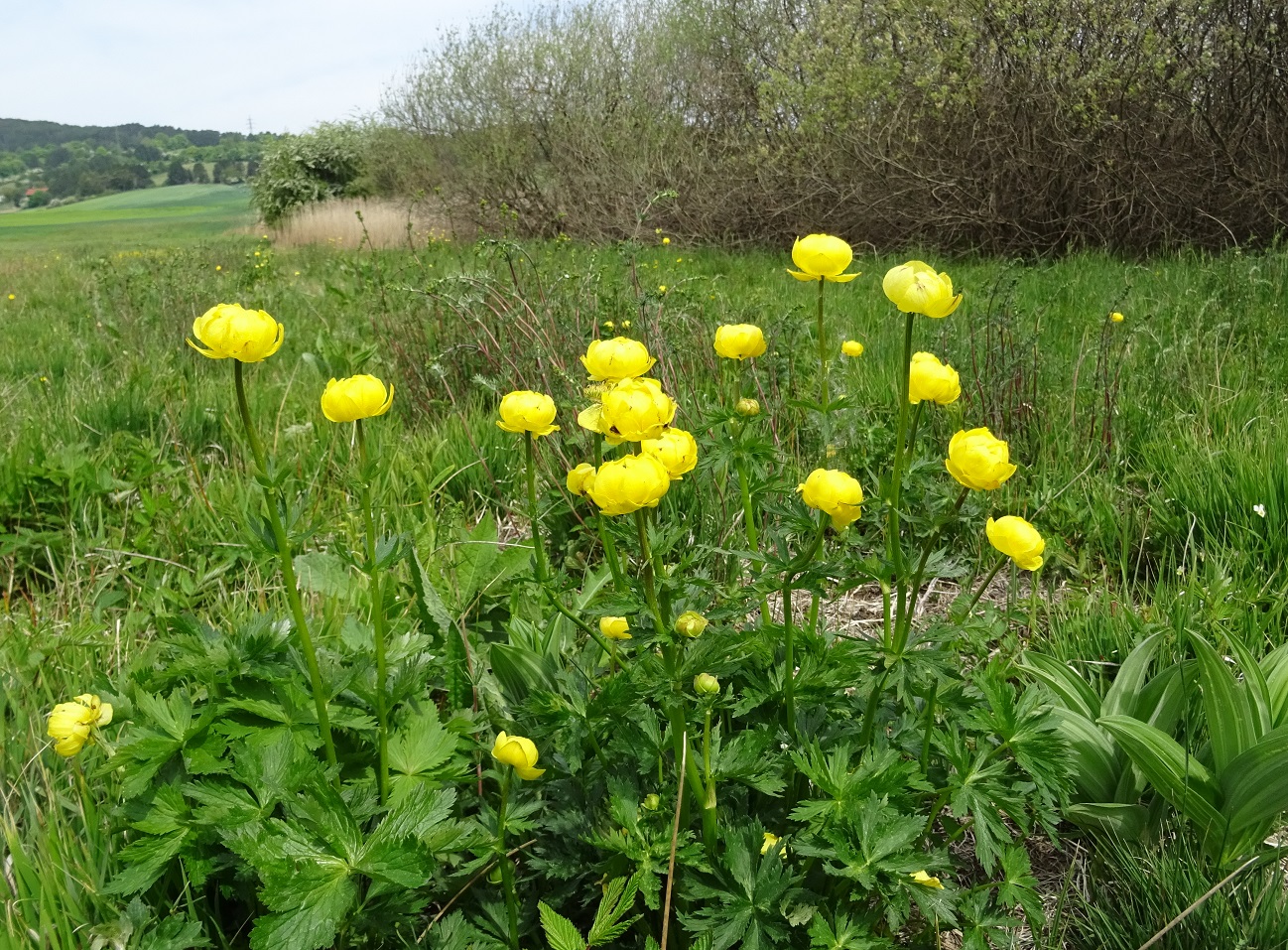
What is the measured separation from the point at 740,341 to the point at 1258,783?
94 cm

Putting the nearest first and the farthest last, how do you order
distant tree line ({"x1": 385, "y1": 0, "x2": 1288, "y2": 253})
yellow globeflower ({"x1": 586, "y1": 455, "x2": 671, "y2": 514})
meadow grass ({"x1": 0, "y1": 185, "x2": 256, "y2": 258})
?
yellow globeflower ({"x1": 586, "y1": 455, "x2": 671, "y2": 514}) → distant tree line ({"x1": 385, "y1": 0, "x2": 1288, "y2": 253}) → meadow grass ({"x1": 0, "y1": 185, "x2": 256, "y2": 258})

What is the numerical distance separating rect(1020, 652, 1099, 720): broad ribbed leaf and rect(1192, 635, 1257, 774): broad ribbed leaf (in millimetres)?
170

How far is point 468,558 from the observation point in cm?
157

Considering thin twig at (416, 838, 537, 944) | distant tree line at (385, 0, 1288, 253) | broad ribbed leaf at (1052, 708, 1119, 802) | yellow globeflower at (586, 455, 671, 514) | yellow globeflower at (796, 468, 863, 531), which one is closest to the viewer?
yellow globeflower at (586, 455, 671, 514)

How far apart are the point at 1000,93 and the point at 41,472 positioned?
593 centimetres

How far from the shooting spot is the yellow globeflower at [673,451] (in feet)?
2.95

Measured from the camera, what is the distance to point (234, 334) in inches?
35.4

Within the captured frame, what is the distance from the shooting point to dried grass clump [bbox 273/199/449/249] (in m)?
10.8

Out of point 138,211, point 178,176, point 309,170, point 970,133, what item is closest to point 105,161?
point 178,176

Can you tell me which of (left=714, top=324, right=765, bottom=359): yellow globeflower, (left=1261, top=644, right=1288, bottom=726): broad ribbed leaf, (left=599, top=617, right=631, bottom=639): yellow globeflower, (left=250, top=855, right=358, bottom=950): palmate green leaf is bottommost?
(left=1261, top=644, right=1288, bottom=726): broad ribbed leaf

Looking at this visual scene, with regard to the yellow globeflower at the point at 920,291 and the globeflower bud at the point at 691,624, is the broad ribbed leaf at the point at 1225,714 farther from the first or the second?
the globeflower bud at the point at 691,624

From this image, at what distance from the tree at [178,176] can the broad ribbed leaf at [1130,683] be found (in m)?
66.9

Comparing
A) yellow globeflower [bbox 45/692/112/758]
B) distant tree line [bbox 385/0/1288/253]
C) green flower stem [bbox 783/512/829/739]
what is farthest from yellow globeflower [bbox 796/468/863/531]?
distant tree line [bbox 385/0/1288/253]

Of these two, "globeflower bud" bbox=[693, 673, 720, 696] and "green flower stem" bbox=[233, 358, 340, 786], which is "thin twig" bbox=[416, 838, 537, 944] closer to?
"green flower stem" bbox=[233, 358, 340, 786]
